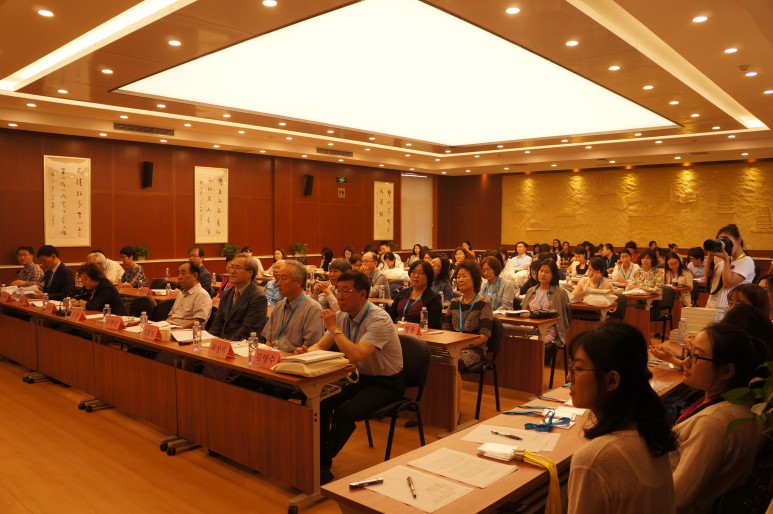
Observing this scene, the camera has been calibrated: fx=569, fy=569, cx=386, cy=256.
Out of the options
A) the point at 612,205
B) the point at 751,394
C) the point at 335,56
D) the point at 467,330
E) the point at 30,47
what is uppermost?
the point at 335,56

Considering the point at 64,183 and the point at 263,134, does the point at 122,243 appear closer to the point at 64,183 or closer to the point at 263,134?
the point at 64,183

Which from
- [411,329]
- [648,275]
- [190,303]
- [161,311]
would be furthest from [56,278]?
[648,275]

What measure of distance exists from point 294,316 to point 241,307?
0.84 m

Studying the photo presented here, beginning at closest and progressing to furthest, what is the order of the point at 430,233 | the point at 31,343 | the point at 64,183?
the point at 31,343 → the point at 64,183 → the point at 430,233

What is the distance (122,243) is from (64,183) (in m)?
1.62

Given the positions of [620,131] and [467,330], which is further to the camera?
[620,131]

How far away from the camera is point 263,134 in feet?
38.8

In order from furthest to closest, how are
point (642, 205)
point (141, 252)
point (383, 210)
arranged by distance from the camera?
point (383, 210)
point (642, 205)
point (141, 252)

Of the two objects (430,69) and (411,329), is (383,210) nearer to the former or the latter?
(430,69)

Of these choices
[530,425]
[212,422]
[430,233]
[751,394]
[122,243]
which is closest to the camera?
[751,394]

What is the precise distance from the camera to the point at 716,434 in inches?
71.4

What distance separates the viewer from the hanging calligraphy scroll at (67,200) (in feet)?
36.1

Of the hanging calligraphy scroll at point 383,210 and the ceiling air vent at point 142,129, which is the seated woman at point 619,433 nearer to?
the ceiling air vent at point 142,129

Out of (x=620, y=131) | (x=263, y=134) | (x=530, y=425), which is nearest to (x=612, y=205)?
(x=620, y=131)
